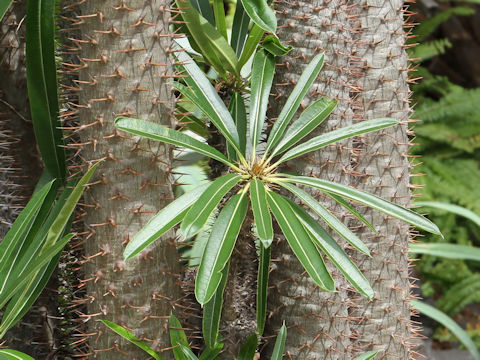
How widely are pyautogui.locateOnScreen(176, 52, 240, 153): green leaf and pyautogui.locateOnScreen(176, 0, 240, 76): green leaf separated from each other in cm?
5

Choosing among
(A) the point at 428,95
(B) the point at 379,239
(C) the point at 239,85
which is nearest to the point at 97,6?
(C) the point at 239,85

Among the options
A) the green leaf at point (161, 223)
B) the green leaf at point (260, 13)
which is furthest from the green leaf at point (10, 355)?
the green leaf at point (260, 13)

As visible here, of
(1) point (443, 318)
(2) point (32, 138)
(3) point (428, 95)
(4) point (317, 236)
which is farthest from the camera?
(3) point (428, 95)

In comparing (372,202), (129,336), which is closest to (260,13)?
(372,202)

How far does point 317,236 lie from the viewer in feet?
2.67

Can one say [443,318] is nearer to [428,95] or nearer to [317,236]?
[317,236]

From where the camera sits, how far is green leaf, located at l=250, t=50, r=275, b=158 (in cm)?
89

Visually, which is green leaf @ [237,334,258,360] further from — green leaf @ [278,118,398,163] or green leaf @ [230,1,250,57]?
green leaf @ [230,1,250,57]

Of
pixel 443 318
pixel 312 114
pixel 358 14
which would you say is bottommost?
pixel 443 318

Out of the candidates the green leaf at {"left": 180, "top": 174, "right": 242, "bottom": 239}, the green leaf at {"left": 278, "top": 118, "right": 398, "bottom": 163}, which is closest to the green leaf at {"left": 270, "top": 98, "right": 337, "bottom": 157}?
the green leaf at {"left": 278, "top": 118, "right": 398, "bottom": 163}

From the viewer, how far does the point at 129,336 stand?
0.84m

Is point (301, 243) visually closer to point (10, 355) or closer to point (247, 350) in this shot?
point (247, 350)

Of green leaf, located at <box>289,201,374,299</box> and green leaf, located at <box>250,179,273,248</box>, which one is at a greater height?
green leaf, located at <box>250,179,273,248</box>

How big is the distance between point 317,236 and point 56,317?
1.84 feet
